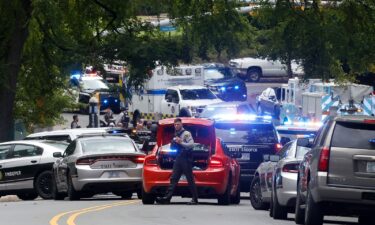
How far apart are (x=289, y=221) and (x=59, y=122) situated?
27325 millimetres

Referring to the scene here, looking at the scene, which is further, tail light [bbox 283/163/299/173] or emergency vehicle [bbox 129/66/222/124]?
emergency vehicle [bbox 129/66/222/124]

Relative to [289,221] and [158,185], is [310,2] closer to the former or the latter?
[158,185]

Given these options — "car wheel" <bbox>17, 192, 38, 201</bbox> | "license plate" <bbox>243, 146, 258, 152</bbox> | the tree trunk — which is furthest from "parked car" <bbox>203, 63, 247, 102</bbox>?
"license plate" <bbox>243, 146, 258, 152</bbox>

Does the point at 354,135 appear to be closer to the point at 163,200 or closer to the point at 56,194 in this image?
the point at 163,200

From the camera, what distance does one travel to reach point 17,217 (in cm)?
1989

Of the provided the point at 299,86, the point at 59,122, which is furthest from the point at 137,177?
the point at 299,86

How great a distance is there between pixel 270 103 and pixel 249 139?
28.0 metres

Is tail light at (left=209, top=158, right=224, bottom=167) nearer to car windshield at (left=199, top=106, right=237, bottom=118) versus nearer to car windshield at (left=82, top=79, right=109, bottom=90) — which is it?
car windshield at (left=199, top=106, right=237, bottom=118)

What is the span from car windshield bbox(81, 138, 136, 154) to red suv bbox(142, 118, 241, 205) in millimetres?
2189

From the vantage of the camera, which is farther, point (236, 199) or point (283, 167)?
point (236, 199)

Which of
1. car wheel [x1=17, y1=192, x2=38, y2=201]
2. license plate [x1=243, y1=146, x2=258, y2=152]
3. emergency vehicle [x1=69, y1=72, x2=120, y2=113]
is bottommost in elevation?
car wheel [x1=17, y1=192, x2=38, y2=201]

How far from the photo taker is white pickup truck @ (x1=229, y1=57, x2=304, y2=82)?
225ft

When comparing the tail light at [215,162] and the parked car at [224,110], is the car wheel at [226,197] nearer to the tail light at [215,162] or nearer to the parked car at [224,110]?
the tail light at [215,162]

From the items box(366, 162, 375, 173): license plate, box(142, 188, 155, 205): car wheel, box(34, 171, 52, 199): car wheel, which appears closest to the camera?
box(366, 162, 375, 173): license plate
